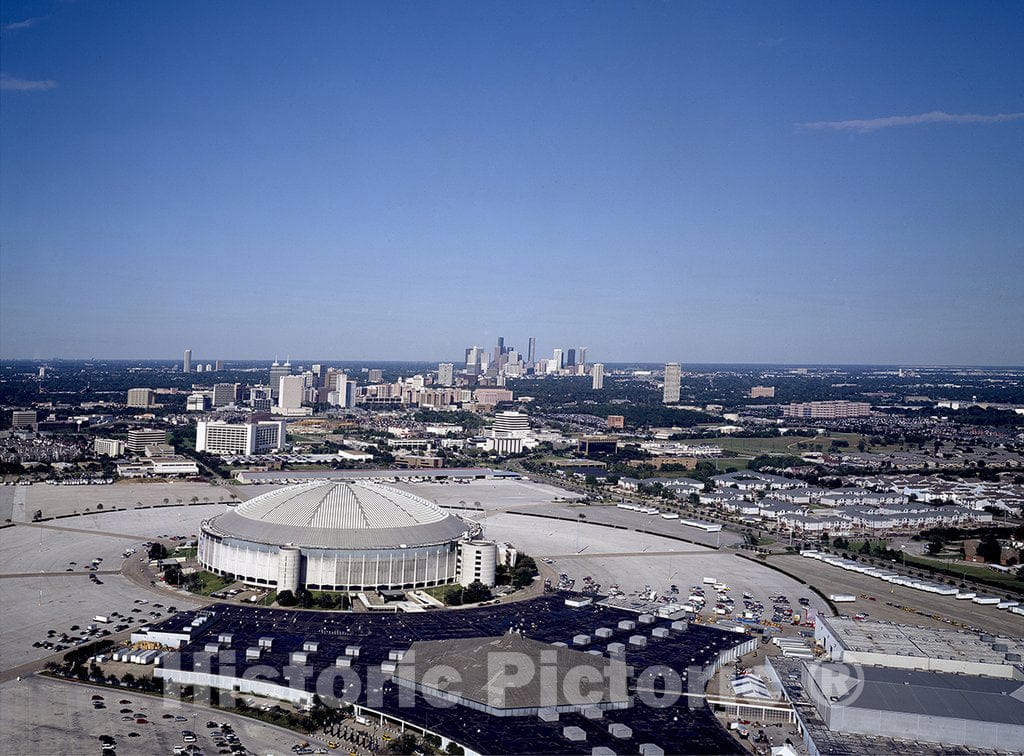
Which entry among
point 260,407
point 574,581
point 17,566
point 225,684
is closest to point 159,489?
point 17,566

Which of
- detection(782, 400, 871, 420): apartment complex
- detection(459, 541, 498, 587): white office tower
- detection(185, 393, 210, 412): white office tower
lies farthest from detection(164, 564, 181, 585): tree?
detection(782, 400, 871, 420): apartment complex

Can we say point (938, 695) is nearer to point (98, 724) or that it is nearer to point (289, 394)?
point (98, 724)

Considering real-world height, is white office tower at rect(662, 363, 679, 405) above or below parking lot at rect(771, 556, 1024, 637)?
above

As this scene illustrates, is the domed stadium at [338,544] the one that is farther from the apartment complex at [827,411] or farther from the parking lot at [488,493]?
the apartment complex at [827,411]

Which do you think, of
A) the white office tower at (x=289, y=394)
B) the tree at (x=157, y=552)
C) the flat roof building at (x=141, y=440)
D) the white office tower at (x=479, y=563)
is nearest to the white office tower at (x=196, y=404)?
the white office tower at (x=289, y=394)

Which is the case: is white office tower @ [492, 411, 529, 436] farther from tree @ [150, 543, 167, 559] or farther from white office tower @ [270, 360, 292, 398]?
tree @ [150, 543, 167, 559]
